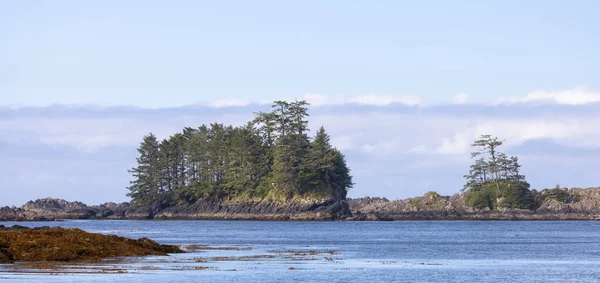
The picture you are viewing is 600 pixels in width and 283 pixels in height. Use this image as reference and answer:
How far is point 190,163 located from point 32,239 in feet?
413

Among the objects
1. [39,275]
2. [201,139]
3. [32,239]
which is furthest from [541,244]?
[201,139]

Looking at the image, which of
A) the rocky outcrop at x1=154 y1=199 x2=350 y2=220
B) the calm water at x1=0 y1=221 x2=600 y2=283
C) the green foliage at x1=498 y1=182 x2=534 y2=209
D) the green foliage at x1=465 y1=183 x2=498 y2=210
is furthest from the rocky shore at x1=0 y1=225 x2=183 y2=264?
the green foliage at x1=465 y1=183 x2=498 y2=210

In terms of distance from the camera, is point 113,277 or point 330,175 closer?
point 113,277

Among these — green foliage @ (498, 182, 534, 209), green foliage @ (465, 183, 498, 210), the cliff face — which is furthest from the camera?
green foliage @ (465, 183, 498, 210)

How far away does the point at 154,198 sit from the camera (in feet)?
584

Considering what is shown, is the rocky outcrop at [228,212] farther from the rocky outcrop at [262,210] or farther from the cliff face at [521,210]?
the cliff face at [521,210]

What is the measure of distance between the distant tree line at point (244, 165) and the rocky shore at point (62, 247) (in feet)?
326

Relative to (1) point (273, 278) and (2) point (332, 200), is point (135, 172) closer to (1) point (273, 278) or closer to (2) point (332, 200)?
(2) point (332, 200)

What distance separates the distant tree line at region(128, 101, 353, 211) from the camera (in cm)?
15550

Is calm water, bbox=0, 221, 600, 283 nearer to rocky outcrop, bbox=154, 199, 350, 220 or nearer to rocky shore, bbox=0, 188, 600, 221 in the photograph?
rocky outcrop, bbox=154, 199, 350, 220

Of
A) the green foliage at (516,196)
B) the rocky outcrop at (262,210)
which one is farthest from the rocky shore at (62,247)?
the green foliage at (516,196)

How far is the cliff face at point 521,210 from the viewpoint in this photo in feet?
515

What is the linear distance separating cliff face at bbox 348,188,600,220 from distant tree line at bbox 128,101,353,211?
10748mm

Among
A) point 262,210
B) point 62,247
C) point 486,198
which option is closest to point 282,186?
point 262,210
